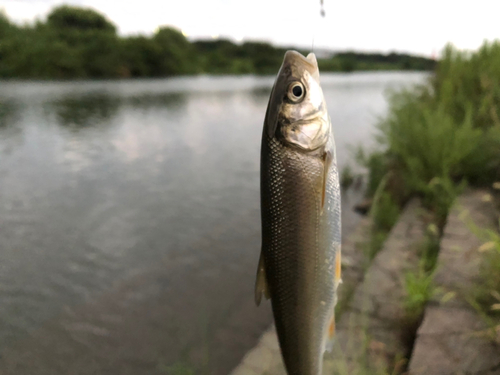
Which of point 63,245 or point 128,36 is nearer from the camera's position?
point 63,245

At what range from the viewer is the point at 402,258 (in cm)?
381

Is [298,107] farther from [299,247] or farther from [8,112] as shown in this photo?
[8,112]

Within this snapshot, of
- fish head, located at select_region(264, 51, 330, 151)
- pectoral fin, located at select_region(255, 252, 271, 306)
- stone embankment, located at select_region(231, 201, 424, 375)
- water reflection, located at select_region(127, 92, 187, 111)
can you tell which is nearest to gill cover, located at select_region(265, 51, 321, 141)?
fish head, located at select_region(264, 51, 330, 151)

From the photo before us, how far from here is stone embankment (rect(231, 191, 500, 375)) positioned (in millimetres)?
2217

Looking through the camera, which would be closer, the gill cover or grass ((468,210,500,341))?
the gill cover

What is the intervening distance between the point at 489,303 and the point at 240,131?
46.9 feet

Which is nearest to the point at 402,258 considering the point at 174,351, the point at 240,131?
the point at 174,351

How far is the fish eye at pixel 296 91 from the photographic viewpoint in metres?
1.19

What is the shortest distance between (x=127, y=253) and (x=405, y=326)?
16.0 feet

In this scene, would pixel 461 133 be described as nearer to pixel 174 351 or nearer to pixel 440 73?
pixel 440 73

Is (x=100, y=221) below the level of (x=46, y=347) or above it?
above

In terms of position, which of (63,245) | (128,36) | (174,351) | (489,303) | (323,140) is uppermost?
(128,36)

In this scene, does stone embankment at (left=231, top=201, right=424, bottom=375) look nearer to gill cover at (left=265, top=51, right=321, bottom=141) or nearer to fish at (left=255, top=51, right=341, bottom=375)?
fish at (left=255, top=51, right=341, bottom=375)

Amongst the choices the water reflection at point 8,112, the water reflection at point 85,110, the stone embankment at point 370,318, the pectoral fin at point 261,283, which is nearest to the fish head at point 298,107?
the pectoral fin at point 261,283
